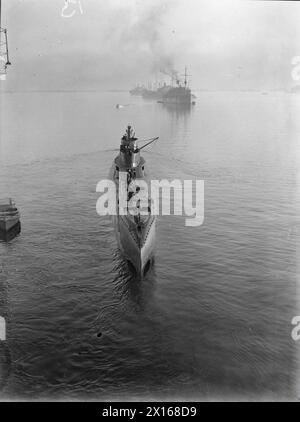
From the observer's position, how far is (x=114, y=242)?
186 feet

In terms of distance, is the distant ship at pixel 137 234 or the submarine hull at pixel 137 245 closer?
the submarine hull at pixel 137 245

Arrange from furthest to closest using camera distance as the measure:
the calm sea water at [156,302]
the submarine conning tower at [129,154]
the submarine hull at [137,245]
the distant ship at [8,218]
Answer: the submarine conning tower at [129,154] → the distant ship at [8,218] → the submarine hull at [137,245] → the calm sea water at [156,302]

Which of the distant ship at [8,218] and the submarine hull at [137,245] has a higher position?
the distant ship at [8,218]

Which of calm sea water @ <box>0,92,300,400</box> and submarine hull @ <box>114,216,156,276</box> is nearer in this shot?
calm sea water @ <box>0,92,300,400</box>

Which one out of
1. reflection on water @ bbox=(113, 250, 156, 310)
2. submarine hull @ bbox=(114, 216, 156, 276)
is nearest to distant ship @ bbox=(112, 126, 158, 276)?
submarine hull @ bbox=(114, 216, 156, 276)

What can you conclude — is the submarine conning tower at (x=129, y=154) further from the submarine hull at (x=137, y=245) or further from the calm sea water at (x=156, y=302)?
the submarine hull at (x=137, y=245)

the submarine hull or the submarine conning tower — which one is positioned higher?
the submarine conning tower

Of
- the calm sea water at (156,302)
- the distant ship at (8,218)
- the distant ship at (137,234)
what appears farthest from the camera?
the distant ship at (8,218)

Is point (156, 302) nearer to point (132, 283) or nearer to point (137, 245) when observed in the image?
point (132, 283)

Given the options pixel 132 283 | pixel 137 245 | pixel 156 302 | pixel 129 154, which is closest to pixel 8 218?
pixel 137 245

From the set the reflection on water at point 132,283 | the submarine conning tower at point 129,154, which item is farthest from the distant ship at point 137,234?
the submarine conning tower at point 129,154

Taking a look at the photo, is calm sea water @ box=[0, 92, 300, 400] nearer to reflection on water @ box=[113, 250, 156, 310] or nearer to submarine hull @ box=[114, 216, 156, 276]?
reflection on water @ box=[113, 250, 156, 310]

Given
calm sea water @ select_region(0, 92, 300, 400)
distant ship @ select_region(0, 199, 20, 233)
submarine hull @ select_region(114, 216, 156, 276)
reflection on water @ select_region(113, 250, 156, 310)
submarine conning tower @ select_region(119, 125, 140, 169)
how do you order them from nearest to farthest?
calm sea water @ select_region(0, 92, 300, 400)
reflection on water @ select_region(113, 250, 156, 310)
submarine hull @ select_region(114, 216, 156, 276)
distant ship @ select_region(0, 199, 20, 233)
submarine conning tower @ select_region(119, 125, 140, 169)
